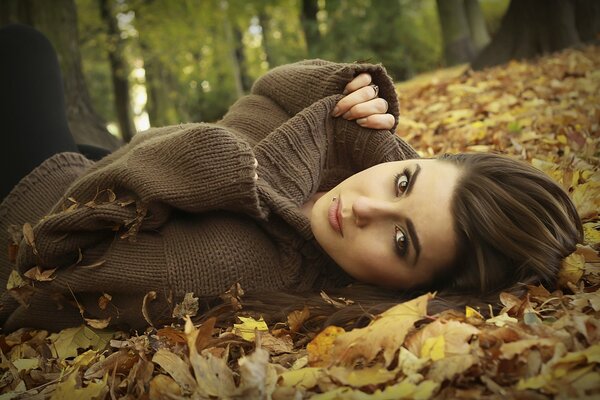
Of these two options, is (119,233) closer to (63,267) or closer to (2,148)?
(63,267)

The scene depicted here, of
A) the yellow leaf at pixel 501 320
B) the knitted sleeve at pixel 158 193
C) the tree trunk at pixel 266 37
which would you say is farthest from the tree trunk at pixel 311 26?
the yellow leaf at pixel 501 320

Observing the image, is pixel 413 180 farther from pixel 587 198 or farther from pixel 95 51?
pixel 95 51

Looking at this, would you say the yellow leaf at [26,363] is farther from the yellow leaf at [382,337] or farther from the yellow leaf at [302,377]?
the yellow leaf at [382,337]

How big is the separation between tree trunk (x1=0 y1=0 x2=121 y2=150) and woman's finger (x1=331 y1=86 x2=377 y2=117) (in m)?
3.27

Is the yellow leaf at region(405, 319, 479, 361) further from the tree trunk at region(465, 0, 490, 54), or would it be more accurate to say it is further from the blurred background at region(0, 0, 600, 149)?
the tree trunk at region(465, 0, 490, 54)

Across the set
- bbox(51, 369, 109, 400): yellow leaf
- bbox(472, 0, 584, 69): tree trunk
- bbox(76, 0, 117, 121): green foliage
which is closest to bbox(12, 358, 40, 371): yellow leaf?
bbox(51, 369, 109, 400): yellow leaf

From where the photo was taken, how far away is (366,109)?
2498 millimetres

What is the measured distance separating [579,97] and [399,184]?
347cm

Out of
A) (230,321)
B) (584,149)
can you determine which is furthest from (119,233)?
(584,149)

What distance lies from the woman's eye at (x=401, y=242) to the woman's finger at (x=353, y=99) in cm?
82

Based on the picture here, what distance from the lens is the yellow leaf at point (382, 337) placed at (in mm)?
1402

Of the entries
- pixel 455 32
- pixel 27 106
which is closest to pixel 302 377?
pixel 27 106

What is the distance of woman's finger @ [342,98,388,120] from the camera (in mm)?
2492

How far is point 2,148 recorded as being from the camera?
115 inches
